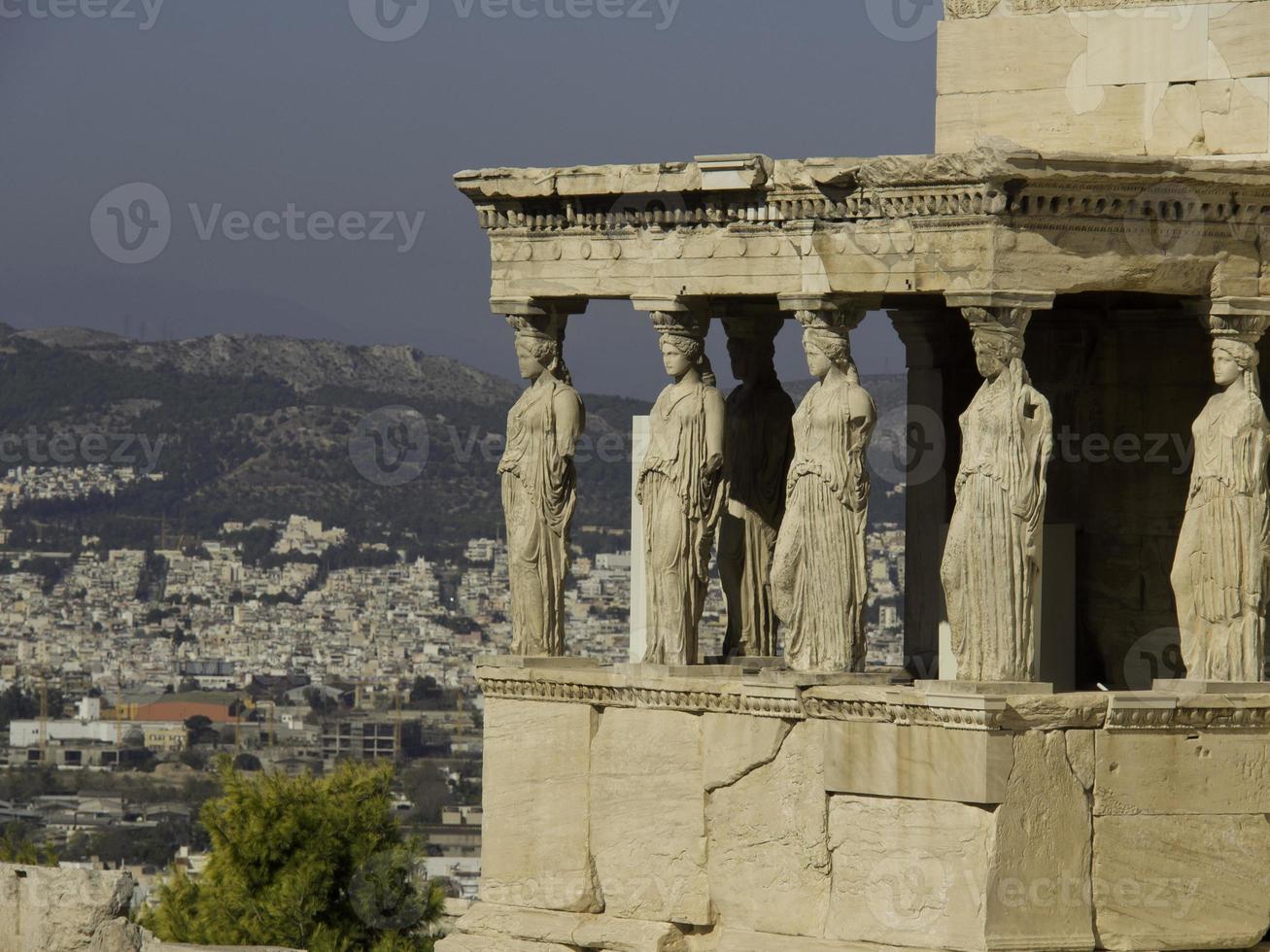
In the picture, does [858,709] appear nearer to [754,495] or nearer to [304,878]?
[754,495]

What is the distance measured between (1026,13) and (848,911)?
18.5ft

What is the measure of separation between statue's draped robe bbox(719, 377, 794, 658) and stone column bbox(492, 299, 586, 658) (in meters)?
1.10

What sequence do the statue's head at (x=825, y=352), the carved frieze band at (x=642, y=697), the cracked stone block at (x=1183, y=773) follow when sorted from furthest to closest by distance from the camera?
1. the carved frieze band at (x=642, y=697)
2. the statue's head at (x=825, y=352)
3. the cracked stone block at (x=1183, y=773)

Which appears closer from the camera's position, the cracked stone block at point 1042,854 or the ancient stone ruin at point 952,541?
the cracked stone block at point 1042,854

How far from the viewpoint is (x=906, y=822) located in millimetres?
19891

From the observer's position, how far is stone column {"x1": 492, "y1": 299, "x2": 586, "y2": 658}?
72.2 feet

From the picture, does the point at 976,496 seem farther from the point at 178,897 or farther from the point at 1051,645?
the point at 178,897

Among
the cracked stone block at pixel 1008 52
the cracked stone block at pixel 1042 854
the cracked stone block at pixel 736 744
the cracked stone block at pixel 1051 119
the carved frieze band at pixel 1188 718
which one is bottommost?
the cracked stone block at pixel 1042 854

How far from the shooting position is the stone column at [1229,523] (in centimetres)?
2023

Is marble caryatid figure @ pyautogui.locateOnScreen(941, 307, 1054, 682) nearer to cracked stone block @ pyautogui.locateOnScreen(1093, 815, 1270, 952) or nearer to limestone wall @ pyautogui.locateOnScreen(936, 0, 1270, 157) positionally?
cracked stone block @ pyautogui.locateOnScreen(1093, 815, 1270, 952)

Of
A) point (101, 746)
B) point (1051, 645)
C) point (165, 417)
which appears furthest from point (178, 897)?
point (165, 417)

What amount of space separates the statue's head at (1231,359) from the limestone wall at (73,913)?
678 cm

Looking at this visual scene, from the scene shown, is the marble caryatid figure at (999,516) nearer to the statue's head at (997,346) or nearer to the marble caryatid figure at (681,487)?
the statue's head at (997,346)

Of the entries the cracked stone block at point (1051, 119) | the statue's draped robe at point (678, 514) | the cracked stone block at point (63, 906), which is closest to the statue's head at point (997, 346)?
the cracked stone block at point (1051, 119)
